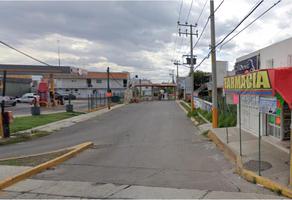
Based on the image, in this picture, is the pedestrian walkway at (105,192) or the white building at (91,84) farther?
the white building at (91,84)

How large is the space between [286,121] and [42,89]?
34815 millimetres

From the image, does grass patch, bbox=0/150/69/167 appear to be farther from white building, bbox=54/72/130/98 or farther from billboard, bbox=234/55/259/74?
white building, bbox=54/72/130/98

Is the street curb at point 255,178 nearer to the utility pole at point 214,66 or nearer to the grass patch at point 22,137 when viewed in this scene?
the utility pole at point 214,66

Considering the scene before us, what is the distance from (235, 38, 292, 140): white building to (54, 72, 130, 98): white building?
6360 cm

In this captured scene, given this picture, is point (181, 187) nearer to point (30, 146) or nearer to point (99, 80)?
point (30, 146)

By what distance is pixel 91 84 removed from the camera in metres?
81.8

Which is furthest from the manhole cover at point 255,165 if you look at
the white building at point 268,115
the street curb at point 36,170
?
the street curb at point 36,170

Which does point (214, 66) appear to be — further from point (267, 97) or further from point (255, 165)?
point (255, 165)

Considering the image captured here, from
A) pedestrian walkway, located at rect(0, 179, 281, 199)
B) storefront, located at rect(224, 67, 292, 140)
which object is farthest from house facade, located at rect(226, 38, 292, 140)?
pedestrian walkway, located at rect(0, 179, 281, 199)

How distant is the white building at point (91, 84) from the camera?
8000 cm

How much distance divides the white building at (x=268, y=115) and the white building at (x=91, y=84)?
63.6 metres

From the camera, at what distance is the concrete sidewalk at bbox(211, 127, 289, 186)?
7.99 meters

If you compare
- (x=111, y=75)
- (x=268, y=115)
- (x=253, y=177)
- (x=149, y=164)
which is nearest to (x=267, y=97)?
(x=268, y=115)

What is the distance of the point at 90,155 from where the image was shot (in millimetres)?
11625
